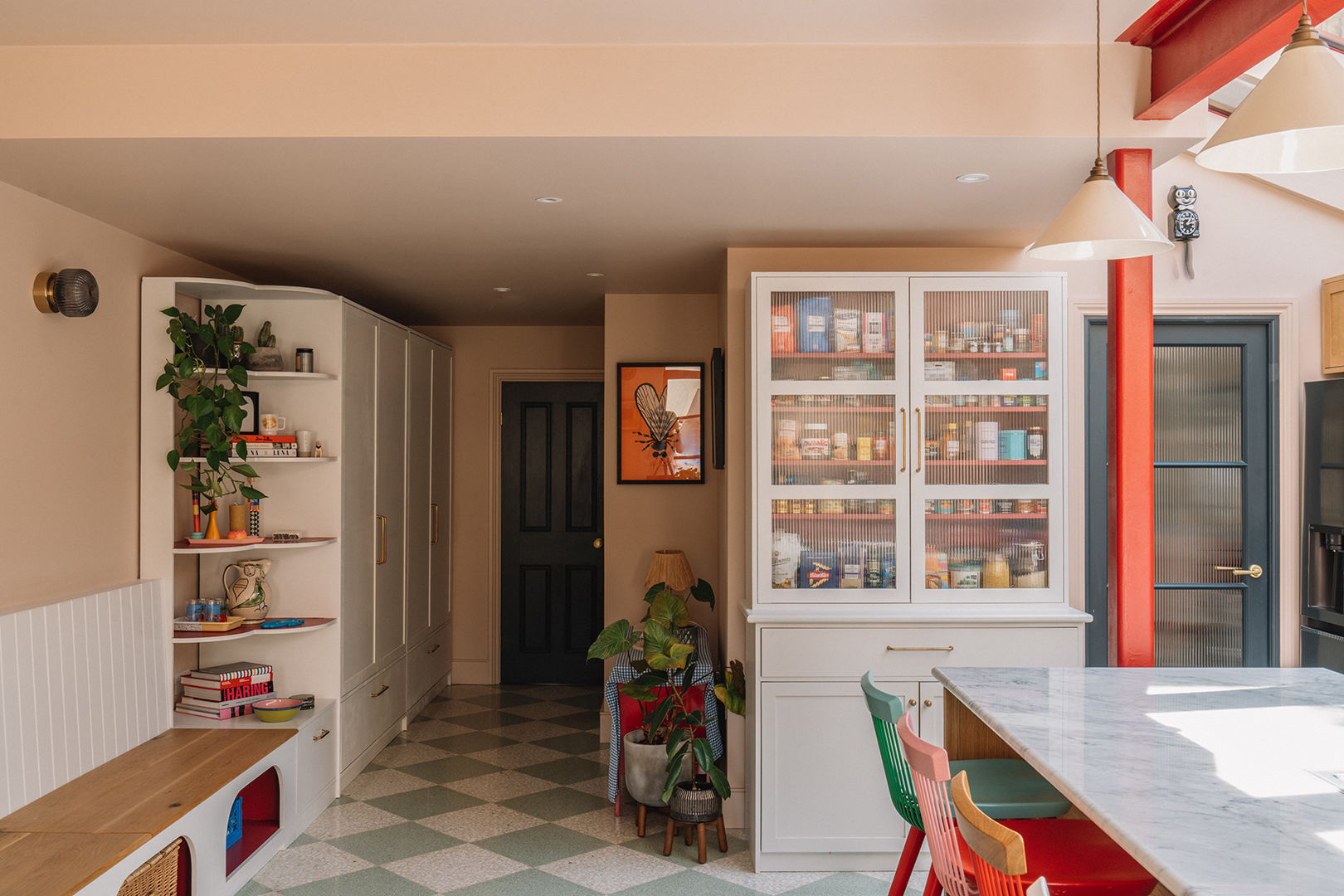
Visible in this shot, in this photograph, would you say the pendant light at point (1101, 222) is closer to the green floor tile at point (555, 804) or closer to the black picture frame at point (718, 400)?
the black picture frame at point (718, 400)

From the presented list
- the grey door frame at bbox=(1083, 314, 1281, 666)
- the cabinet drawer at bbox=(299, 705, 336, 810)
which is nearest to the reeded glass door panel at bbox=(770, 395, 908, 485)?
the grey door frame at bbox=(1083, 314, 1281, 666)

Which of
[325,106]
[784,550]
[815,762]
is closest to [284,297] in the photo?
[325,106]

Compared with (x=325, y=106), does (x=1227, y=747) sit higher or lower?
lower

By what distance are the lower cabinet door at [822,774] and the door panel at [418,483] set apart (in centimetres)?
260

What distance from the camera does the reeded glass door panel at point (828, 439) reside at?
3.43 metres

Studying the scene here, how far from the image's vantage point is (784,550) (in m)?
3.44

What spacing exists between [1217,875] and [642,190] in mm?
2440

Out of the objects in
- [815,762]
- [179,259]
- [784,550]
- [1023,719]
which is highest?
[179,259]

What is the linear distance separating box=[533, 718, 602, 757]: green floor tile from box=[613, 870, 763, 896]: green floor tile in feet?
4.81

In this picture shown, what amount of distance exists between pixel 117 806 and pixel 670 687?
75.0 inches

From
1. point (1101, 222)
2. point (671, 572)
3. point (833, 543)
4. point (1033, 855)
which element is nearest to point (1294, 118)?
point (1101, 222)

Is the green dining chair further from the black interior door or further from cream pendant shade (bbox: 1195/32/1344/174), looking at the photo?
the black interior door

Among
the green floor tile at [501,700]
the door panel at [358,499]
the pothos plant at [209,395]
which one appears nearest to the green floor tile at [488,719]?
the green floor tile at [501,700]

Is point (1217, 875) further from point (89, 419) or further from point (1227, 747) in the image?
point (89, 419)
